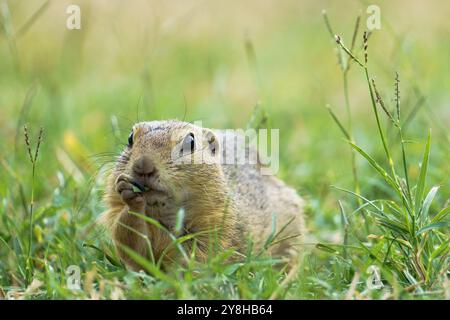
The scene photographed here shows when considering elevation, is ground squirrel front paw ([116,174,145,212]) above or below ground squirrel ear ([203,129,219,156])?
below

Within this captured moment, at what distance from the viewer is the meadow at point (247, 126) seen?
4.29m

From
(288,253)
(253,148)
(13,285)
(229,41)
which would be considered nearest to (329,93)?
(229,41)

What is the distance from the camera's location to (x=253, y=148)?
6512mm

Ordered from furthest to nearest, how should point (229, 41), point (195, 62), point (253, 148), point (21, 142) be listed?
point (229, 41)
point (195, 62)
point (21, 142)
point (253, 148)

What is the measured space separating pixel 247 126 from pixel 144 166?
61.1 inches

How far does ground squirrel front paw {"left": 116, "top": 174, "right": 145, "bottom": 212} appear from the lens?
4518mm

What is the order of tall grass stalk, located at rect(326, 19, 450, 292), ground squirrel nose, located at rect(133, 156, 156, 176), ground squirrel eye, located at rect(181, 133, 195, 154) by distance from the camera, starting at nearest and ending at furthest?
tall grass stalk, located at rect(326, 19, 450, 292) < ground squirrel nose, located at rect(133, 156, 156, 176) < ground squirrel eye, located at rect(181, 133, 195, 154)

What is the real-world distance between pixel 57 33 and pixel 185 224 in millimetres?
7548

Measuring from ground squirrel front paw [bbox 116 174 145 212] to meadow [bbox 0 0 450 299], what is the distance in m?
0.43

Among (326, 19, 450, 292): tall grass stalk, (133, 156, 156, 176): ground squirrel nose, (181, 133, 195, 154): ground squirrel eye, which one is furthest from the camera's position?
(181, 133, 195, 154): ground squirrel eye

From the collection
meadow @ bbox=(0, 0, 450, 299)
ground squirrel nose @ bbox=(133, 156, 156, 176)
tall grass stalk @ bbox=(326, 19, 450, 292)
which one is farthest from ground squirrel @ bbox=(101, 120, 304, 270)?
tall grass stalk @ bbox=(326, 19, 450, 292)

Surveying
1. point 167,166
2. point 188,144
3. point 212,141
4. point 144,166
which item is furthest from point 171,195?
point 212,141

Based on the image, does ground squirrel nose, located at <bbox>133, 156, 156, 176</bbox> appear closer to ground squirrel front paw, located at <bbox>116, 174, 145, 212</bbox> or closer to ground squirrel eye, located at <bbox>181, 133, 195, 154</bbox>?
ground squirrel front paw, located at <bbox>116, 174, 145, 212</bbox>
